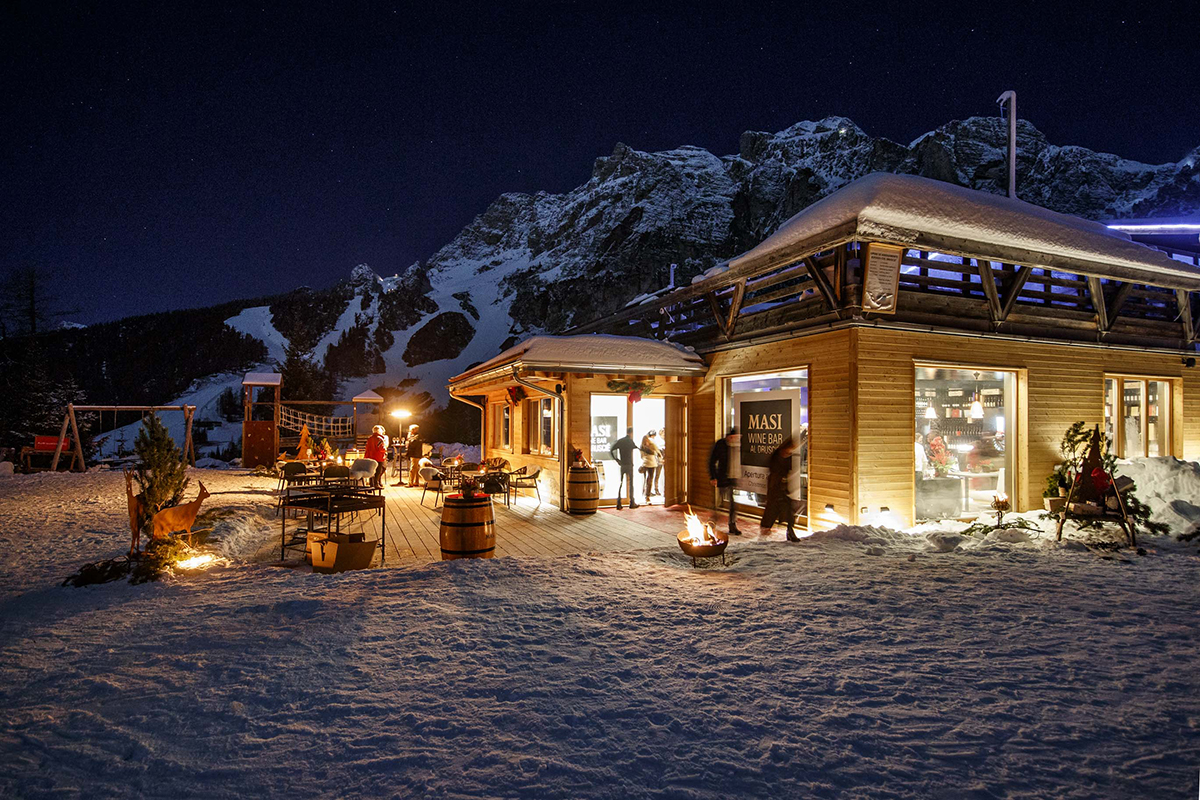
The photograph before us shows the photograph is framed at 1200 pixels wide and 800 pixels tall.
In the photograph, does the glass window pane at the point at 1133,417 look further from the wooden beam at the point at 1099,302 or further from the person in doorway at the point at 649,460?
the person in doorway at the point at 649,460

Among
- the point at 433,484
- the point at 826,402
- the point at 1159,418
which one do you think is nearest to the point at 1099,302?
the point at 1159,418

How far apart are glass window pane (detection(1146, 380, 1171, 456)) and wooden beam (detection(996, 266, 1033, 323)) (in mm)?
4846

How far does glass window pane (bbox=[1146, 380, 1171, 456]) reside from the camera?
11445 millimetres

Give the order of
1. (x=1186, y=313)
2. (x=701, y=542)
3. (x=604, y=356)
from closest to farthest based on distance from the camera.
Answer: (x=701, y=542), (x=604, y=356), (x=1186, y=313)

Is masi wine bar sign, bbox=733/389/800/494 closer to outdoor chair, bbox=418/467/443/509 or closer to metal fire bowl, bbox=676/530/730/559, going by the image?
metal fire bowl, bbox=676/530/730/559

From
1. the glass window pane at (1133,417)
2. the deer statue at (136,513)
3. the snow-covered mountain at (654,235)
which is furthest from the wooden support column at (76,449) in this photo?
the snow-covered mountain at (654,235)

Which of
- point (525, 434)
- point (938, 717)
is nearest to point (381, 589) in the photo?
point (938, 717)

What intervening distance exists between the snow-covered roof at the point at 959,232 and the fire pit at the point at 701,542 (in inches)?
171

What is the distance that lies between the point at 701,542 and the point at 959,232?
619cm

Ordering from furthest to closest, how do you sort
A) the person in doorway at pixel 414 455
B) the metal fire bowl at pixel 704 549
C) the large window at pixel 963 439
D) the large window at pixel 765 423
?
the person in doorway at pixel 414 455
the large window at pixel 963 439
the large window at pixel 765 423
the metal fire bowl at pixel 704 549

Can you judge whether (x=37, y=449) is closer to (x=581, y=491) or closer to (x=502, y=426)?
(x=502, y=426)

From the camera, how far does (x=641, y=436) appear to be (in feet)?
42.8

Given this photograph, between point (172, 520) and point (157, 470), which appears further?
point (157, 470)

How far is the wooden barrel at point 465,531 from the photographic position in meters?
6.79
